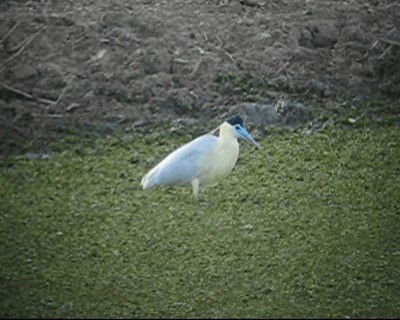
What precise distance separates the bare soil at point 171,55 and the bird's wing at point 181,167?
636 mm

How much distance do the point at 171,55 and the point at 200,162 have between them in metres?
1.12

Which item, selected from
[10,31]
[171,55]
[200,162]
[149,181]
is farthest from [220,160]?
[10,31]

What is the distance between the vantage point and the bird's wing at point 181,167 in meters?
4.34

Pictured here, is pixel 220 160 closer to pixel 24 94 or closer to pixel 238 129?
pixel 238 129

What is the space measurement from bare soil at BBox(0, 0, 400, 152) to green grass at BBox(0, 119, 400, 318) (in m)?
0.32

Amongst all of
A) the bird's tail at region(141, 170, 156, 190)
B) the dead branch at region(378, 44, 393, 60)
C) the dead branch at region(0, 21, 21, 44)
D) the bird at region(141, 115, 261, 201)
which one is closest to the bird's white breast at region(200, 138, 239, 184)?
the bird at region(141, 115, 261, 201)

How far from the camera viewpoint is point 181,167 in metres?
4.34

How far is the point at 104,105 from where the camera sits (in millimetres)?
5066

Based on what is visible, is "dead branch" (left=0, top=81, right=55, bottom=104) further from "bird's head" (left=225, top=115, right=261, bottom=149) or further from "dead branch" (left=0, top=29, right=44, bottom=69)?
"bird's head" (left=225, top=115, right=261, bottom=149)

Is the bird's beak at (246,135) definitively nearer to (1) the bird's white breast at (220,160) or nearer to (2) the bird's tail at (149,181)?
(1) the bird's white breast at (220,160)

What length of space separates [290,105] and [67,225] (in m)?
1.37

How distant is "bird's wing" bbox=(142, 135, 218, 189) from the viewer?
4340 mm

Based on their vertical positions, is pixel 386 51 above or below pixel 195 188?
below

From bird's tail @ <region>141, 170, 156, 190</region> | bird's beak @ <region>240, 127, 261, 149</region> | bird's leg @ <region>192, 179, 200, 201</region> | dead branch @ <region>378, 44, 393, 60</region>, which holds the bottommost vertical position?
dead branch @ <region>378, 44, 393, 60</region>
